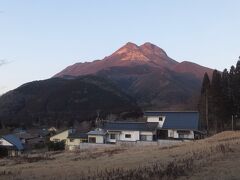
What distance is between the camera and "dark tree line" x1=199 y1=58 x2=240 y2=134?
4838cm

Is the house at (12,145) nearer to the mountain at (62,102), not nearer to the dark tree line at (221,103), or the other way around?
the dark tree line at (221,103)

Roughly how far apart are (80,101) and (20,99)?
29.8 m

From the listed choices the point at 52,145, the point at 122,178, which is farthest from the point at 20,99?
the point at 122,178

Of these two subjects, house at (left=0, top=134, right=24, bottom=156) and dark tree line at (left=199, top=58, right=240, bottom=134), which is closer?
dark tree line at (left=199, top=58, right=240, bottom=134)

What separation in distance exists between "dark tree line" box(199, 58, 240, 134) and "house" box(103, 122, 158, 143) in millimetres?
7239

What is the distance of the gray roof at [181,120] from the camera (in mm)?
49075

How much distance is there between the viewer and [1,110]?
14338 cm

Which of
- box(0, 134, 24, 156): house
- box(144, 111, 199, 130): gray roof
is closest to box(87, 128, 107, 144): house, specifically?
box(144, 111, 199, 130): gray roof

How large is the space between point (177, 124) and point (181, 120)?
0.93 meters

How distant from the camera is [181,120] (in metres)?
50.4

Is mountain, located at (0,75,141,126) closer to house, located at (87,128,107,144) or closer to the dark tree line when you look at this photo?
house, located at (87,128,107,144)

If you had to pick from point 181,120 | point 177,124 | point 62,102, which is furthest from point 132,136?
point 62,102

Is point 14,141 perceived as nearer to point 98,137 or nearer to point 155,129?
point 98,137

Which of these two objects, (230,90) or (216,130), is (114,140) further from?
(230,90)
